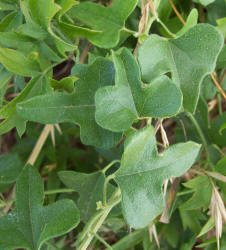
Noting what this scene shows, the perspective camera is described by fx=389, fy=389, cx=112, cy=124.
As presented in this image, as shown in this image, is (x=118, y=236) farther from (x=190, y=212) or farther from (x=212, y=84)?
(x=212, y=84)

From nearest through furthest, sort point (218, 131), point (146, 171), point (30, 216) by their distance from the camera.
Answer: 1. point (146, 171)
2. point (30, 216)
3. point (218, 131)

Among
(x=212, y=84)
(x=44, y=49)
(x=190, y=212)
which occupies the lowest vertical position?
(x=190, y=212)

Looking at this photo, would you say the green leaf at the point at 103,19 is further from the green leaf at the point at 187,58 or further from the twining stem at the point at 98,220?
the twining stem at the point at 98,220

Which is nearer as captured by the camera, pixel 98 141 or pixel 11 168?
pixel 98 141

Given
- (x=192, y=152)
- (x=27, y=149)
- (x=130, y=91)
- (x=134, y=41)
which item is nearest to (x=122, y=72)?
(x=130, y=91)

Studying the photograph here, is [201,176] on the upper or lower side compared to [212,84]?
lower

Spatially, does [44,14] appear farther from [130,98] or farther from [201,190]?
[201,190]

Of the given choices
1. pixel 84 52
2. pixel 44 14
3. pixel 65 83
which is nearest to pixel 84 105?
pixel 65 83

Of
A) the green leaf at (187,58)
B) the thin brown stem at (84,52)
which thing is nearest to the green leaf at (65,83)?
the green leaf at (187,58)
